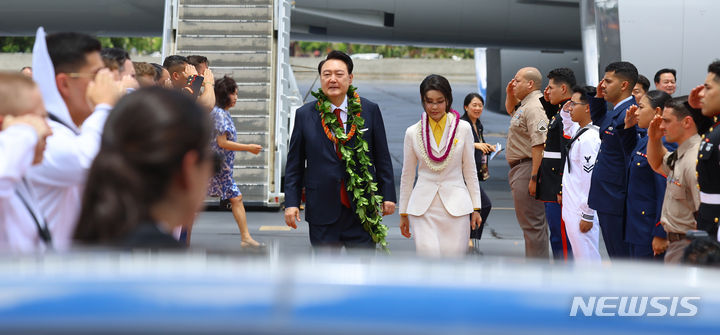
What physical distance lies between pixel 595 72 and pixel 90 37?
8343 millimetres

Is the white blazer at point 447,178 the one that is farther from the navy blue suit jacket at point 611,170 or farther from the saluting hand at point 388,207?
the navy blue suit jacket at point 611,170

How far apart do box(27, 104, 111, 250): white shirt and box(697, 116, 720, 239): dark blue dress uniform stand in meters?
2.73

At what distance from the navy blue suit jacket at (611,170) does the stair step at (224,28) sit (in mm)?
6761

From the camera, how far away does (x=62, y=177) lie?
2.30 metres

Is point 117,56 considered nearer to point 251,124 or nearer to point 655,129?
point 655,129

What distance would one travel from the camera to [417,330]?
3.40 ft

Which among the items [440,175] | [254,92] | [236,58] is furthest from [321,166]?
[236,58]

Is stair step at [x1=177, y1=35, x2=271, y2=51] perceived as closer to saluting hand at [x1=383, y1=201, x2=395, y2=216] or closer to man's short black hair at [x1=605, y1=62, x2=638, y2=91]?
man's short black hair at [x1=605, y1=62, x2=638, y2=91]

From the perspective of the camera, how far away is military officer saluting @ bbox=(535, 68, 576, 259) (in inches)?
251

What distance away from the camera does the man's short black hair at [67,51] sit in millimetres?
2605

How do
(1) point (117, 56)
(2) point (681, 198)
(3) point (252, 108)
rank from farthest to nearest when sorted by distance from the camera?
1. (3) point (252, 108)
2. (2) point (681, 198)
3. (1) point (117, 56)

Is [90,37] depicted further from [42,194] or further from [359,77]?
[359,77]

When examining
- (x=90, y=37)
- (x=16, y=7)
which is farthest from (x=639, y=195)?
(x=16, y=7)

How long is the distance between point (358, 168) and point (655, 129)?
1640mm
